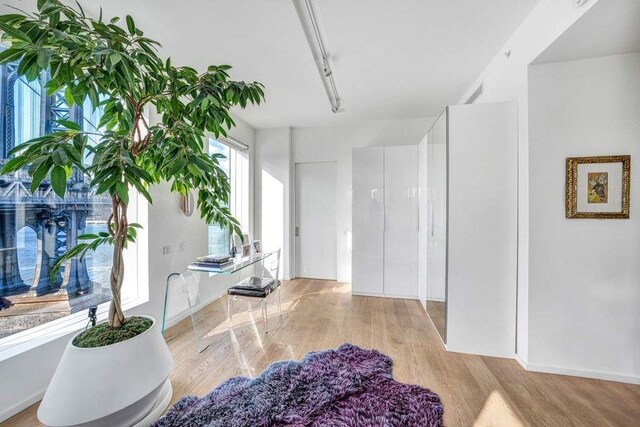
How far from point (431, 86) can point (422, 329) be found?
9.47ft

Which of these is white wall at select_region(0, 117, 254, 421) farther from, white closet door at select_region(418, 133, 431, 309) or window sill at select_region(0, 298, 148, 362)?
white closet door at select_region(418, 133, 431, 309)

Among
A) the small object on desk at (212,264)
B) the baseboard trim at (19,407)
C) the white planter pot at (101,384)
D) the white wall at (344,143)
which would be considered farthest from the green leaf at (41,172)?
the white wall at (344,143)

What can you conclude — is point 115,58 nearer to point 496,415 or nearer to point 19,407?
point 19,407

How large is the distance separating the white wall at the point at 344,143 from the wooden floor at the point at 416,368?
4.69 feet

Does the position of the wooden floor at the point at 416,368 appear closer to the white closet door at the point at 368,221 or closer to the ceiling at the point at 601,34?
the white closet door at the point at 368,221

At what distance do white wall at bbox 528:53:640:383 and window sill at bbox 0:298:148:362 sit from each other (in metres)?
3.63

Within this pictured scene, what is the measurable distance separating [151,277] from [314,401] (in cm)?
202

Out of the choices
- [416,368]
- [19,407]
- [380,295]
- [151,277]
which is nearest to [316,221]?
[380,295]

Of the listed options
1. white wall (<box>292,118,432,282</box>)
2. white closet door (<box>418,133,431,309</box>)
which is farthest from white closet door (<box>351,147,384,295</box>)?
Result: white wall (<box>292,118,432,282</box>)

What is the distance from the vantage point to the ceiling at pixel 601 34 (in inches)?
59.6

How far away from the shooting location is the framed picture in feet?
6.23

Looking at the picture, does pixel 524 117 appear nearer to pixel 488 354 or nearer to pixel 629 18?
pixel 629 18

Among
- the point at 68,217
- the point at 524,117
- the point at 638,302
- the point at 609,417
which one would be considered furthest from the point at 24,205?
the point at 638,302

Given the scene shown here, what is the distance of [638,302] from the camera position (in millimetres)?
1887
